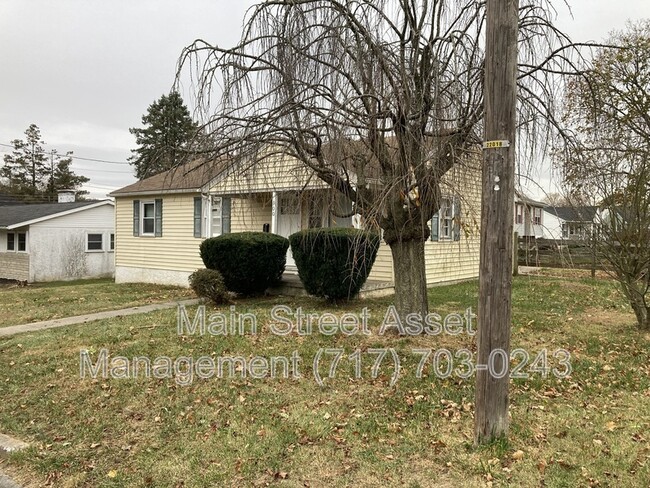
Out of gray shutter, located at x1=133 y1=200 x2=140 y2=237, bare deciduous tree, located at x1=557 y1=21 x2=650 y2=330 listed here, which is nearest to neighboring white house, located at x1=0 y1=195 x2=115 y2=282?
gray shutter, located at x1=133 y1=200 x2=140 y2=237

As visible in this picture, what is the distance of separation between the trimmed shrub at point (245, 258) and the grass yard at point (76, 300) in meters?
2.05

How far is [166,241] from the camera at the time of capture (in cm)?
1597

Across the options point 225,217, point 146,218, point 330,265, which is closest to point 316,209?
point 330,265

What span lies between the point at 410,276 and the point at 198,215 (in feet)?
32.1

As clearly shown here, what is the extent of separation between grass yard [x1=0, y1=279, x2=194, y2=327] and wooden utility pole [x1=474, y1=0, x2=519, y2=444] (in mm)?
9449

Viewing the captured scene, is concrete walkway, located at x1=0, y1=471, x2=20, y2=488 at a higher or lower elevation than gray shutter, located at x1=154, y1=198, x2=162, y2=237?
lower

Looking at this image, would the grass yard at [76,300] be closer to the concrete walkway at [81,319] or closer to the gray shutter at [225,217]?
the concrete walkway at [81,319]

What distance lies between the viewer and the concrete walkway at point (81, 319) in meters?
8.57

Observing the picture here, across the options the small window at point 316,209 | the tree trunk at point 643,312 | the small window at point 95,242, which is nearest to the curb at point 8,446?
the small window at point 316,209

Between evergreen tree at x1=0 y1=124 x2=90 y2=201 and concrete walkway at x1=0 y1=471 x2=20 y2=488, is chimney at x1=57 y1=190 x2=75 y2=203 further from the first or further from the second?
concrete walkway at x1=0 y1=471 x2=20 y2=488

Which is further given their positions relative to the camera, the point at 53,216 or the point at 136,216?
the point at 53,216

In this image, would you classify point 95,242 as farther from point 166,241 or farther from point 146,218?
point 166,241

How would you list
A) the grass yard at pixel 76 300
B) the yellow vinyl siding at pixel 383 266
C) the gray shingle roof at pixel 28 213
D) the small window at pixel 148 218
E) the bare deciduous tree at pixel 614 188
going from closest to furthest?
the bare deciduous tree at pixel 614 188
the grass yard at pixel 76 300
the yellow vinyl siding at pixel 383 266
the small window at pixel 148 218
the gray shingle roof at pixel 28 213

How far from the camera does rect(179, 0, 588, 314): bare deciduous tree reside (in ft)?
15.5
